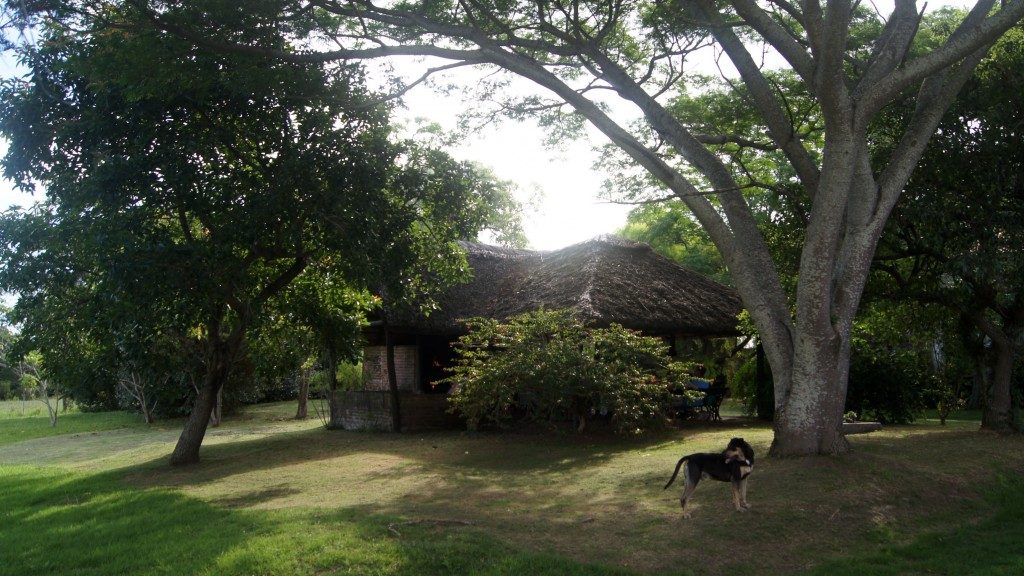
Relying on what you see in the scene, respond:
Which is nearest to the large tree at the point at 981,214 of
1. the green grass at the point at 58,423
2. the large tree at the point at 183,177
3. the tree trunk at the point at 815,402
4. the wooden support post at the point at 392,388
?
the tree trunk at the point at 815,402

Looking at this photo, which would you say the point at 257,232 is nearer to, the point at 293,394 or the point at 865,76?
the point at 865,76

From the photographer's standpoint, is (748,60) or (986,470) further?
(748,60)

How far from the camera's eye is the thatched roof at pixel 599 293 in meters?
15.9

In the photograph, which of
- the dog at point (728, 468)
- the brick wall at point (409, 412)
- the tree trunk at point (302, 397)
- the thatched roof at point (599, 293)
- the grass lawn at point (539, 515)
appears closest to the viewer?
the grass lawn at point (539, 515)

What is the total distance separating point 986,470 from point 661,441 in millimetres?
4956

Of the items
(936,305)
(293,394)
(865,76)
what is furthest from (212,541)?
(293,394)

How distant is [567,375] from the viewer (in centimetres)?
1274

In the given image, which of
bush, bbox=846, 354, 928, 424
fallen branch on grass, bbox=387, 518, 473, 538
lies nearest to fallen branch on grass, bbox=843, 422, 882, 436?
bush, bbox=846, 354, 928, 424

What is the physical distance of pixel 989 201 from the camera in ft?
37.3

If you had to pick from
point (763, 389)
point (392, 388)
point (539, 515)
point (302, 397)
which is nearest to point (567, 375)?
point (539, 515)

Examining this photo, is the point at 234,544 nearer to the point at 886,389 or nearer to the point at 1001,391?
the point at 1001,391

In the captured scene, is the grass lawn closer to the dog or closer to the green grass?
the dog

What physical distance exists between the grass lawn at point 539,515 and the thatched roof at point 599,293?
10.2ft

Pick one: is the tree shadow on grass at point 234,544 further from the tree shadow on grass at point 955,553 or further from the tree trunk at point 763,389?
the tree trunk at point 763,389
